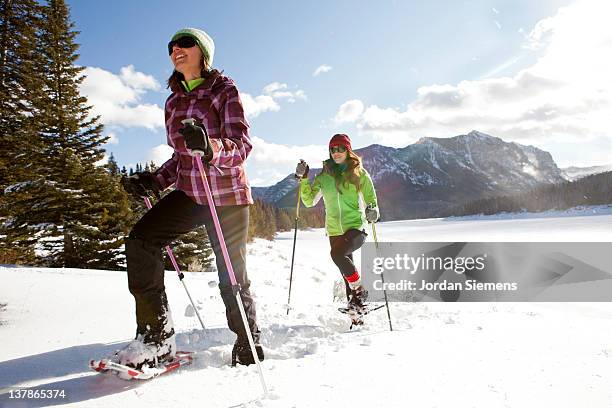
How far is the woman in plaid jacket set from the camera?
2.50 meters

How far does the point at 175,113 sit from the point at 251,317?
169cm

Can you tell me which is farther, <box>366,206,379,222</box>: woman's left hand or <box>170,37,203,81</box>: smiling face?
<box>366,206,379,222</box>: woman's left hand

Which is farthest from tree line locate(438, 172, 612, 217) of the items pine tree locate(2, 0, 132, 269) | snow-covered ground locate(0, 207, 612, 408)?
snow-covered ground locate(0, 207, 612, 408)

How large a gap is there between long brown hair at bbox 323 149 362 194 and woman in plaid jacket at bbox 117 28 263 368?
231 centimetres

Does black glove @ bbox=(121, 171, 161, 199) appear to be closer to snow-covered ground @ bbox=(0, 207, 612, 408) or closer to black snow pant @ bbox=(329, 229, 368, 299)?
snow-covered ground @ bbox=(0, 207, 612, 408)

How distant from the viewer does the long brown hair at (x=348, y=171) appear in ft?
16.0

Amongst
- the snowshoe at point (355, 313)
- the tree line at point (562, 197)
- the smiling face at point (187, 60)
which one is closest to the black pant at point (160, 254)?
the smiling face at point (187, 60)

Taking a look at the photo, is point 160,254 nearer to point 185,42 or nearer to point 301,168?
point 185,42

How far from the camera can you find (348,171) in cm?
493

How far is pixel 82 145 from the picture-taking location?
14.5 meters

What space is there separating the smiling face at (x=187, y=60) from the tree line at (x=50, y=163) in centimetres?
1205

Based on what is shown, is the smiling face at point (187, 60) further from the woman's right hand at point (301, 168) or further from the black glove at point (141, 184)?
the woman's right hand at point (301, 168)

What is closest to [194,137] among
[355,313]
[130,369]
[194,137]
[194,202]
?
[194,137]

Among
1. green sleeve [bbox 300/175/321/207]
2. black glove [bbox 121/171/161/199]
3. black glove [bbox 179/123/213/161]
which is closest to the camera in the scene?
black glove [bbox 179/123/213/161]
